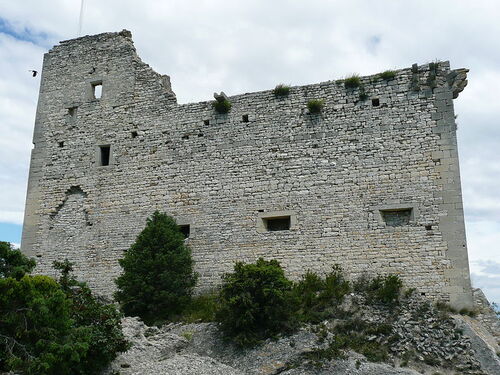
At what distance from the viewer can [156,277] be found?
43.3 feet

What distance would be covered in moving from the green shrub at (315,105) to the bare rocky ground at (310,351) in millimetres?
5263

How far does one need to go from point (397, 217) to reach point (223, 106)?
213 inches

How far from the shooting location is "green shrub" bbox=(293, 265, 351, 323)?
11.7 m

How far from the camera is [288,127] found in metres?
14.4

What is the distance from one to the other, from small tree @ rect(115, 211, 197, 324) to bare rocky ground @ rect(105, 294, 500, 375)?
4.30 feet

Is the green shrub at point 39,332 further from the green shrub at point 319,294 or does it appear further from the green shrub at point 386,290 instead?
the green shrub at point 386,290

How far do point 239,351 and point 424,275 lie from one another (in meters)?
4.43

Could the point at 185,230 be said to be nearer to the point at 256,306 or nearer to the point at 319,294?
the point at 319,294

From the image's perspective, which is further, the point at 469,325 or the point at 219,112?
the point at 219,112

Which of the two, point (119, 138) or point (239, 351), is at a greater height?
point (119, 138)

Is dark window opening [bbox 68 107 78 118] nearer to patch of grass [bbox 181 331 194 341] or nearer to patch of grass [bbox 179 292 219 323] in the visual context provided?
patch of grass [bbox 179 292 219 323]

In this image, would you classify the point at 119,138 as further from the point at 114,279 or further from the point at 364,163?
the point at 364,163

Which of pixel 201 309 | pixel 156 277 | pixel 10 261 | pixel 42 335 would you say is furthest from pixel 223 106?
pixel 42 335

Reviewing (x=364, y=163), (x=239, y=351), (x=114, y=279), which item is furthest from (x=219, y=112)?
(x=239, y=351)
